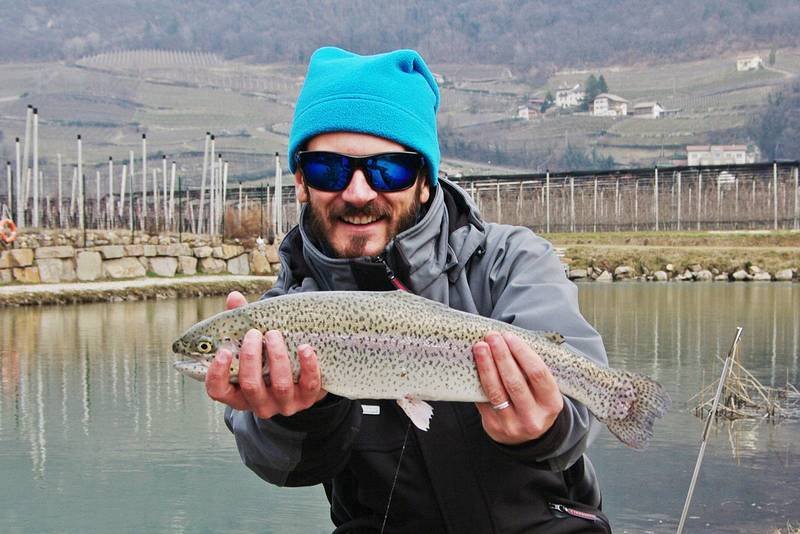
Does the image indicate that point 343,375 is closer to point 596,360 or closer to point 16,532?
point 596,360

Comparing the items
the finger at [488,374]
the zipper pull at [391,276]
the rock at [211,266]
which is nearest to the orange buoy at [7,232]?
the rock at [211,266]

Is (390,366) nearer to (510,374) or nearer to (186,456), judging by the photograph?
(510,374)

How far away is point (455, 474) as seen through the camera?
4453mm

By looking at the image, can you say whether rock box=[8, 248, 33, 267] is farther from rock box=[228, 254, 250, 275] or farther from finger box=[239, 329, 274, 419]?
finger box=[239, 329, 274, 419]

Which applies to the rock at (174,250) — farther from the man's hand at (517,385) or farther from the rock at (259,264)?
the man's hand at (517,385)

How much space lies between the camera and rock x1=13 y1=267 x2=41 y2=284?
39500 mm

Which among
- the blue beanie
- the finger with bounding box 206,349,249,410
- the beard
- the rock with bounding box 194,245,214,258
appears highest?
the blue beanie

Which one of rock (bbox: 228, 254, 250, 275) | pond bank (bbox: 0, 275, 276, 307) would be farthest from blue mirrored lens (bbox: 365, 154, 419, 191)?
rock (bbox: 228, 254, 250, 275)

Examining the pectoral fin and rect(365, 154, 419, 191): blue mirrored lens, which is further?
rect(365, 154, 419, 191): blue mirrored lens

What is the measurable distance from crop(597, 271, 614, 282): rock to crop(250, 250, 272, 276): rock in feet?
66.6

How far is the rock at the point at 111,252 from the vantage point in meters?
43.2

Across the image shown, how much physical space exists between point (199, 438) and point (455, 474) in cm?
1132

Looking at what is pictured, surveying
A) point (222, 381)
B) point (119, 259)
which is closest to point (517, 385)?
point (222, 381)

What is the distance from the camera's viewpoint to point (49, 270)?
40312mm
